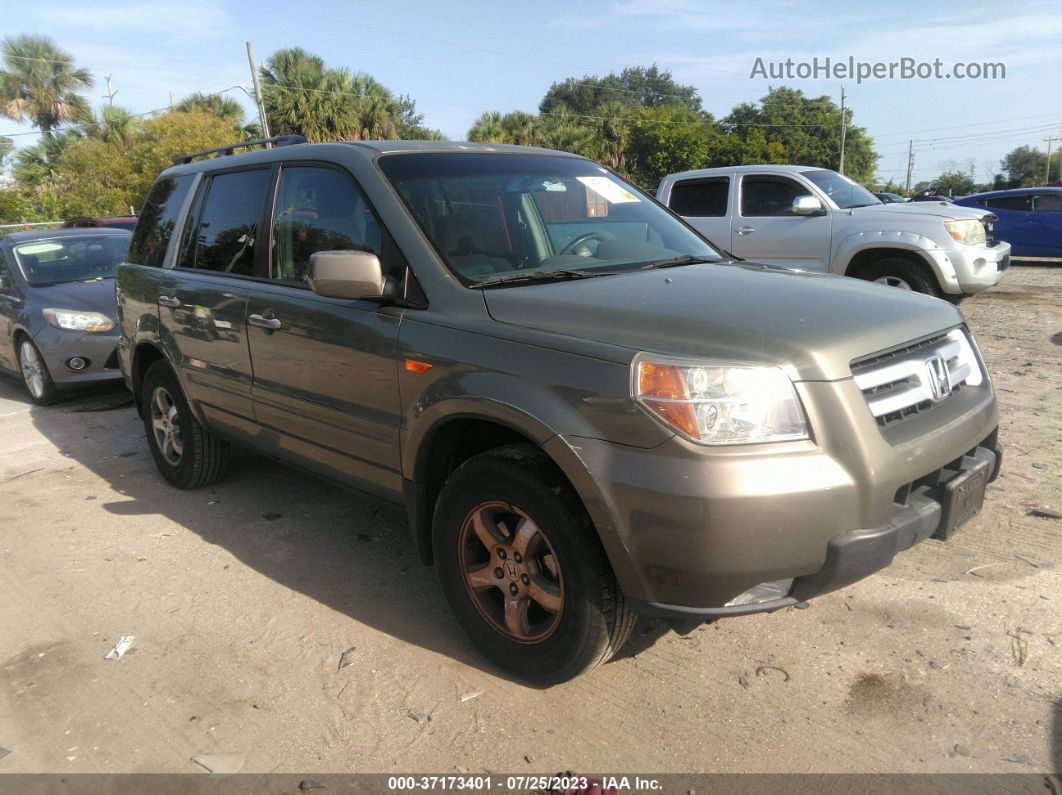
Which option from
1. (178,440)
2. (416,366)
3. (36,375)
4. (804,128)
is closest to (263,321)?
(416,366)

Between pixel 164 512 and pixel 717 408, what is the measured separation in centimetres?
361

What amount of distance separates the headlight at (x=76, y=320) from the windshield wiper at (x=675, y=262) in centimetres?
580

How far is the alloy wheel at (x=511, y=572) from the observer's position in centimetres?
270

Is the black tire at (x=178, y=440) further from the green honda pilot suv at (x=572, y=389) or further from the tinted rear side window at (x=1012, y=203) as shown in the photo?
the tinted rear side window at (x=1012, y=203)

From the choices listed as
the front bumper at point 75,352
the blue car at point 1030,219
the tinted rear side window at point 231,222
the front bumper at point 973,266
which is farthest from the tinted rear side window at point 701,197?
the blue car at point 1030,219

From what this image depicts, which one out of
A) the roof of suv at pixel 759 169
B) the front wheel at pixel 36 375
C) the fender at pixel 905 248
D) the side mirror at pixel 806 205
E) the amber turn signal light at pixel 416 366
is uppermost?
the roof of suv at pixel 759 169

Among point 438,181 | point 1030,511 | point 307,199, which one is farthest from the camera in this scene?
point 1030,511

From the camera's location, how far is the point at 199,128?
31.8 m

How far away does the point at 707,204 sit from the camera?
388 inches

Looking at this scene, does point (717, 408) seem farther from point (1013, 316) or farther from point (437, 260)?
point (1013, 316)

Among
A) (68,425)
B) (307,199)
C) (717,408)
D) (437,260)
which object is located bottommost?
(68,425)

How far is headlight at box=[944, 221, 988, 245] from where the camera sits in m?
8.37

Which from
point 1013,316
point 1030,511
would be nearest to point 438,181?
point 1030,511

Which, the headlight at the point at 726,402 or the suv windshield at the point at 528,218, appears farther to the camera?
the suv windshield at the point at 528,218
